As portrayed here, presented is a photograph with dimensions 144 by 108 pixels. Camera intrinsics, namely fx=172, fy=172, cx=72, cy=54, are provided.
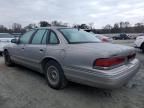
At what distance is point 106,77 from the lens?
3121 mm

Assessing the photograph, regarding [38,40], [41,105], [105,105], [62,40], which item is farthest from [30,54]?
[105,105]

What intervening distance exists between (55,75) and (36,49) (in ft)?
3.24

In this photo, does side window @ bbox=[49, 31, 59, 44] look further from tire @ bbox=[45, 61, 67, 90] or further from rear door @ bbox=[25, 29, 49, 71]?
tire @ bbox=[45, 61, 67, 90]

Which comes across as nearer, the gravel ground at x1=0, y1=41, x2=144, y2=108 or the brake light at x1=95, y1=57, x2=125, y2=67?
the brake light at x1=95, y1=57, x2=125, y2=67

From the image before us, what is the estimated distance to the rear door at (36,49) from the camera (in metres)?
4.55

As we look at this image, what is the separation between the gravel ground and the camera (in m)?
3.46

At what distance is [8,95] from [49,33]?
1817mm

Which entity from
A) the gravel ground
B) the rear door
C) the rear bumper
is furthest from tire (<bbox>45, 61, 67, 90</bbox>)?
the rear bumper

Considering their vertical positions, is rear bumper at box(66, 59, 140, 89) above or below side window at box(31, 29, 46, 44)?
below

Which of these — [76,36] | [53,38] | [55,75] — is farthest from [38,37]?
[55,75]

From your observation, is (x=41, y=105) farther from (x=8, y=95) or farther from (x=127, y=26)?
(x=127, y=26)

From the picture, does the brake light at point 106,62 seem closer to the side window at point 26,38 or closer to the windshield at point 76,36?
the windshield at point 76,36

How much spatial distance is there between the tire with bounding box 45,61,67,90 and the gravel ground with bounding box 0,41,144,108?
15 cm

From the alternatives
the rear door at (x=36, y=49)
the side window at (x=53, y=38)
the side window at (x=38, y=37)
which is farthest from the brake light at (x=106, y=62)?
the side window at (x=38, y=37)
